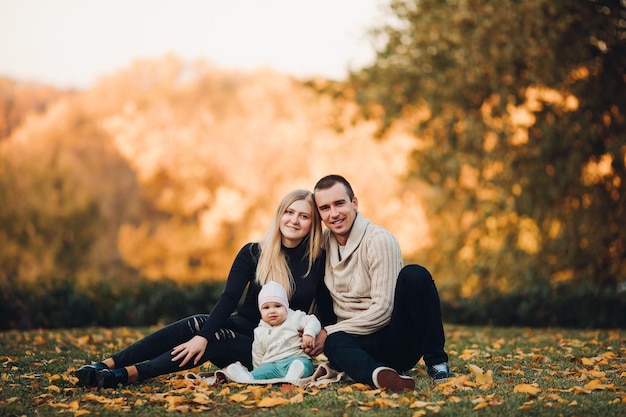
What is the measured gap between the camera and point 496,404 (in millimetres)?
3602

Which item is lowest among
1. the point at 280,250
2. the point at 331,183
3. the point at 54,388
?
the point at 54,388

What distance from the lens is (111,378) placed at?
4164 millimetres

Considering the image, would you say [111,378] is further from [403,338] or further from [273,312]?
[403,338]

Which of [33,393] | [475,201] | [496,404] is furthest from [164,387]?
[475,201]

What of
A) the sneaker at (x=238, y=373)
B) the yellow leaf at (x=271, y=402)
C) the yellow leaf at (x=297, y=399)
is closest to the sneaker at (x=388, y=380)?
the yellow leaf at (x=297, y=399)

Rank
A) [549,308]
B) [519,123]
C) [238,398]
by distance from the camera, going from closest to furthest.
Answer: [238,398] → [549,308] → [519,123]

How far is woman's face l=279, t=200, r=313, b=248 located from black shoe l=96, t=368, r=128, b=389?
135cm

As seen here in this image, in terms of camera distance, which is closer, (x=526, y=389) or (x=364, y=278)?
(x=526, y=389)

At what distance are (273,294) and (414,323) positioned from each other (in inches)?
35.3

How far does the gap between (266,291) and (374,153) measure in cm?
1794

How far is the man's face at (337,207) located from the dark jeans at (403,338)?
0.50m

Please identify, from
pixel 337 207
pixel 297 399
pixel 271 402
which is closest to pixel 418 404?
pixel 297 399

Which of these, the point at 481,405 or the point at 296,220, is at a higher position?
the point at 296,220

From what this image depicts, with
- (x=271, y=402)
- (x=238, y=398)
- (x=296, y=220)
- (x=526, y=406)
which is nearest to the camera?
(x=526, y=406)
